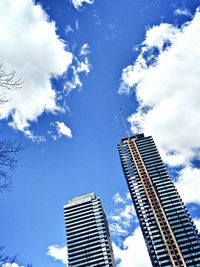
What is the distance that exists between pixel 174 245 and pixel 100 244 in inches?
1215

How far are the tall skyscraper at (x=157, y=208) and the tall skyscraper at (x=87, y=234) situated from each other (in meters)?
18.1

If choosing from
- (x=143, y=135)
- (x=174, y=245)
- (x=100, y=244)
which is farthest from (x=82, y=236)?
(x=143, y=135)

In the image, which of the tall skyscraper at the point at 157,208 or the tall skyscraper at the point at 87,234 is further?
the tall skyscraper at the point at 87,234

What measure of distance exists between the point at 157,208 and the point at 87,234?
110 ft

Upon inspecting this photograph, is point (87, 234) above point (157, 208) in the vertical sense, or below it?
below

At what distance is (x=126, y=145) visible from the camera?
161750 mm

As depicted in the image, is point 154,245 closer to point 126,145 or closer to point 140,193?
point 140,193

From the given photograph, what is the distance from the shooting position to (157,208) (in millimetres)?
135250

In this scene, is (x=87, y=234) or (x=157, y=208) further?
(x=157, y=208)

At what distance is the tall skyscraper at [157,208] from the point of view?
384ft

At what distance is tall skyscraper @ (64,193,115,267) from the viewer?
123 metres

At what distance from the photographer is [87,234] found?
437 ft

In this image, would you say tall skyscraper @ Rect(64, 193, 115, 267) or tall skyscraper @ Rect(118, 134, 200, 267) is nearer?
tall skyscraper @ Rect(118, 134, 200, 267)

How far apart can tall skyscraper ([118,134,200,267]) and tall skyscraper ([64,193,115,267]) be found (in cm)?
1813
